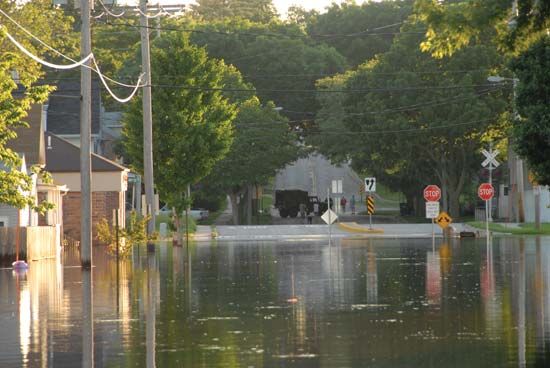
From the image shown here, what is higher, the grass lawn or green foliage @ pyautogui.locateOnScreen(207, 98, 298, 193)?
green foliage @ pyautogui.locateOnScreen(207, 98, 298, 193)

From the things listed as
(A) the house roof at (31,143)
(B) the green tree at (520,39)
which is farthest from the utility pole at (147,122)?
(B) the green tree at (520,39)

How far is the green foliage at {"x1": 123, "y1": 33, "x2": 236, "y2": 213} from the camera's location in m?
57.4

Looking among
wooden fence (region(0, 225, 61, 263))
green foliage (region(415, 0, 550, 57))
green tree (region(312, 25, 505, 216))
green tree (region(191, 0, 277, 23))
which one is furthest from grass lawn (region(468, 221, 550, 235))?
green tree (region(191, 0, 277, 23))

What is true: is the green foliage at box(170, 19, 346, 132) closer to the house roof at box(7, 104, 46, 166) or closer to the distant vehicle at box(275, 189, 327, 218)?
the distant vehicle at box(275, 189, 327, 218)

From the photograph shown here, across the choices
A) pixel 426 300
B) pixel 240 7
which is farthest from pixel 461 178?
pixel 240 7

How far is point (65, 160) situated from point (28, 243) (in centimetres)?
1868

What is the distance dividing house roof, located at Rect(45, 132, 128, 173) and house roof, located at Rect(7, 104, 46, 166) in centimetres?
767

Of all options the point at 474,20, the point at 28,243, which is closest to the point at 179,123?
the point at 28,243

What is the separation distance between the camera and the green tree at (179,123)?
57.4 metres

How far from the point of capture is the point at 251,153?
93.5 m

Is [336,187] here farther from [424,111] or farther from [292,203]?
[292,203]

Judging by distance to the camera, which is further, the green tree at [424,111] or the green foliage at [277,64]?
the green foliage at [277,64]

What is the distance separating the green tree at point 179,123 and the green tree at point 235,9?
110 m

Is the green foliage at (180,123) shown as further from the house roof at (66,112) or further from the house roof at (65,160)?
the house roof at (66,112)
